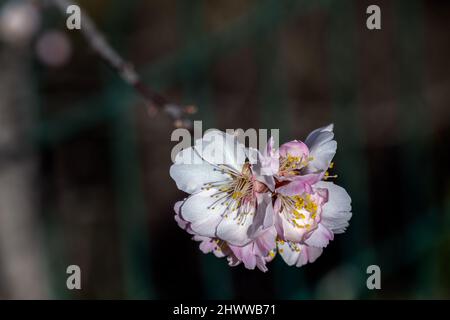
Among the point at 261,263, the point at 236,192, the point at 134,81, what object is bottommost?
the point at 261,263

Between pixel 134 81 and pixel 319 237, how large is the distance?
0.43m

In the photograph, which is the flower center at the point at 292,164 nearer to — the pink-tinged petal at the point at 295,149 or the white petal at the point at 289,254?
the pink-tinged petal at the point at 295,149

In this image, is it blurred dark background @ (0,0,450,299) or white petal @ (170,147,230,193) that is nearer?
white petal @ (170,147,230,193)

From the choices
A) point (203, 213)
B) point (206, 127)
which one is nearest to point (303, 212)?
point (203, 213)

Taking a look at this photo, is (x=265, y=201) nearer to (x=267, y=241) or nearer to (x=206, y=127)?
(x=267, y=241)

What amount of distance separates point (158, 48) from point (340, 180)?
1104mm

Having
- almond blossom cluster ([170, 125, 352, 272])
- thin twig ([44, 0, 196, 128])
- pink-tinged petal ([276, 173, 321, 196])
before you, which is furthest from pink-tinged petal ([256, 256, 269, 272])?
thin twig ([44, 0, 196, 128])

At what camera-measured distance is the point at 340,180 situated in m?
2.60

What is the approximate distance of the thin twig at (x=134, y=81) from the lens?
1.00 metres

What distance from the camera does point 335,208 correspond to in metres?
0.94

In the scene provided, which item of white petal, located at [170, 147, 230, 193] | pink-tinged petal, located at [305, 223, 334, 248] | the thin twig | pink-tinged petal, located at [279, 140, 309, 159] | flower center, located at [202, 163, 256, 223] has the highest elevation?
the thin twig

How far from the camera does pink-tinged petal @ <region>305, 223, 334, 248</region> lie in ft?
3.09

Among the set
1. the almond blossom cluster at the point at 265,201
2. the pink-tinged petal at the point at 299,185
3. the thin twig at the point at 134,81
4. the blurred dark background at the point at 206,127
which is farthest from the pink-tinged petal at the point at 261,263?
the blurred dark background at the point at 206,127

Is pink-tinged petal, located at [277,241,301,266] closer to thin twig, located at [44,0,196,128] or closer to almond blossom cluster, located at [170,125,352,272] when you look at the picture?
almond blossom cluster, located at [170,125,352,272]
